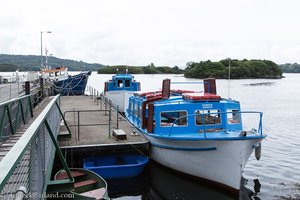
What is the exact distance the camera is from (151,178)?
14.2 meters

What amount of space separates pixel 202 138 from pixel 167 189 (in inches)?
106

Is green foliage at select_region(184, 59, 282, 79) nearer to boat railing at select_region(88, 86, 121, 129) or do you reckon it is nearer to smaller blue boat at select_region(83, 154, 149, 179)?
boat railing at select_region(88, 86, 121, 129)

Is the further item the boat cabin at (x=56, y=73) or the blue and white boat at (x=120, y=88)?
the boat cabin at (x=56, y=73)

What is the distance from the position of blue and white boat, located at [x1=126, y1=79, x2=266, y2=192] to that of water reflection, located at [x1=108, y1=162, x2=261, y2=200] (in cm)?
41

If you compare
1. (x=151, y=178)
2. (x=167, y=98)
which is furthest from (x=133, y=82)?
(x=151, y=178)

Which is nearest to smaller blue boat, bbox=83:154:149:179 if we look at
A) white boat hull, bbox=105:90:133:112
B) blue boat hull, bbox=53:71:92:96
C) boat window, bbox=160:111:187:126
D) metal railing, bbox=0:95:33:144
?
boat window, bbox=160:111:187:126

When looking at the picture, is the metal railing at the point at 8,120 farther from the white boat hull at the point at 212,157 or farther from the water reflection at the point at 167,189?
the white boat hull at the point at 212,157

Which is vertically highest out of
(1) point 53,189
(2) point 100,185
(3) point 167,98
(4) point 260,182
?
(3) point 167,98

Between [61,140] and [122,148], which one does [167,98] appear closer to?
[122,148]

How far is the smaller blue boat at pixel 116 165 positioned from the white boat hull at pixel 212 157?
4.46 feet

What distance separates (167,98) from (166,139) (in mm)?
2941

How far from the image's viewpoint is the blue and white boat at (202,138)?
1160cm

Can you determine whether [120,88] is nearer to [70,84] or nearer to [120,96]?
[120,96]

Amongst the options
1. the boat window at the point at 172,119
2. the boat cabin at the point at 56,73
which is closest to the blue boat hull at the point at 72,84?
the boat cabin at the point at 56,73
